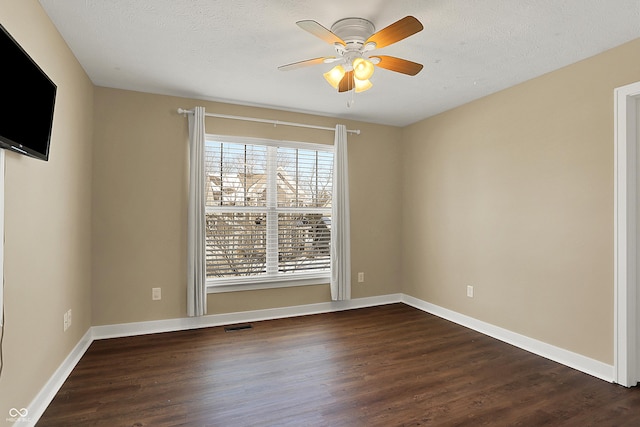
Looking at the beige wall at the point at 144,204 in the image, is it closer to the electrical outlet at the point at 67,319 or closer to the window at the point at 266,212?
the window at the point at 266,212

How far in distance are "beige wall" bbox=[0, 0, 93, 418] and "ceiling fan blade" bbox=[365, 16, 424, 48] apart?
1865 millimetres

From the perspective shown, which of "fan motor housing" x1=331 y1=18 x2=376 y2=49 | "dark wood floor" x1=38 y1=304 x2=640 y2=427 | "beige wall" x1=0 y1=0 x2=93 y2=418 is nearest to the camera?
"beige wall" x1=0 y1=0 x2=93 y2=418

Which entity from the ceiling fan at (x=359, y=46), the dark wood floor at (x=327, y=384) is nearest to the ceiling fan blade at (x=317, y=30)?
the ceiling fan at (x=359, y=46)

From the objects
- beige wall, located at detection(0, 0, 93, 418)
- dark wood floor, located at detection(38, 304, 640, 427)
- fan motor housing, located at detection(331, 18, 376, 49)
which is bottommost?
dark wood floor, located at detection(38, 304, 640, 427)

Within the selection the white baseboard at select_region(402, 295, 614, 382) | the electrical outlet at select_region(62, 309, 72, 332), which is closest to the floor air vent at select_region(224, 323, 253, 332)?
the electrical outlet at select_region(62, 309, 72, 332)

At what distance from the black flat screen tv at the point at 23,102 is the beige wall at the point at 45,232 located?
0.09m

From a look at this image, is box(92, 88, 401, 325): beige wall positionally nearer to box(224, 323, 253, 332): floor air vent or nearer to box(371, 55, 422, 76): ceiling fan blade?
box(224, 323, 253, 332): floor air vent

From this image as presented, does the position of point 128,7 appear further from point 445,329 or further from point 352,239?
point 445,329

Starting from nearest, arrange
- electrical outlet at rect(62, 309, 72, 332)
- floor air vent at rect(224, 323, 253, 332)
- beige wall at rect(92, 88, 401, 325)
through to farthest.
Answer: electrical outlet at rect(62, 309, 72, 332)
beige wall at rect(92, 88, 401, 325)
floor air vent at rect(224, 323, 253, 332)

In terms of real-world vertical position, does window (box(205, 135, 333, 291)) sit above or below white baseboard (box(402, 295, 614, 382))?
above

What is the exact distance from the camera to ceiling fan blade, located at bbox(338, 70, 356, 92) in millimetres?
2554

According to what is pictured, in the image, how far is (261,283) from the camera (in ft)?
13.3

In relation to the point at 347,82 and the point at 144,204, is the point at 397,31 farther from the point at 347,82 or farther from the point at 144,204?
the point at 144,204

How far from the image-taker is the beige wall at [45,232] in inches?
69.9
